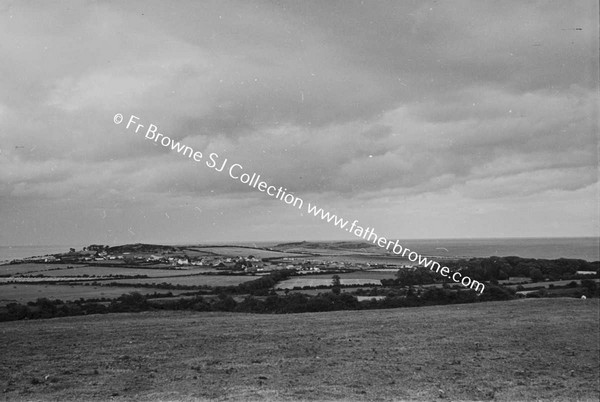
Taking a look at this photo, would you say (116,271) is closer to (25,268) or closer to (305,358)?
(25,268)

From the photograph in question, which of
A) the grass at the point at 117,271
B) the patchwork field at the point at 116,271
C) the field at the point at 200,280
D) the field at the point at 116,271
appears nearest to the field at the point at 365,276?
the field at the point at 200,280

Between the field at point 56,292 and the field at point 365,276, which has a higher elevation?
the field at point 56,292

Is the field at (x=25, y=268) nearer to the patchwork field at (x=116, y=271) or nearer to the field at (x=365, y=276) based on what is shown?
the patchwork field at (x=116, y=271)

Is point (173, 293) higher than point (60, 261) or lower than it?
lower

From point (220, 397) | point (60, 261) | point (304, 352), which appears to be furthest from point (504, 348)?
point (60, 261)

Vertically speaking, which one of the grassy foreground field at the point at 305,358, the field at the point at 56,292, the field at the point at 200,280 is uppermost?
the grassy foreground field at the point at 305,358

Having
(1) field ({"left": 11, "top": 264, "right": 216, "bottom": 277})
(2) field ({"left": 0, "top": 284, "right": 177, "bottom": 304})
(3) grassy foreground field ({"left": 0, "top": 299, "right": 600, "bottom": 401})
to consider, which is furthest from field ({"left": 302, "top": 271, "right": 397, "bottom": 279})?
(3) grassy foreground field ({"left": 0, "top": 299, "right": 600, "bottom": 401})

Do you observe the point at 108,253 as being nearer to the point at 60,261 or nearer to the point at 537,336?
the point at 60,261
